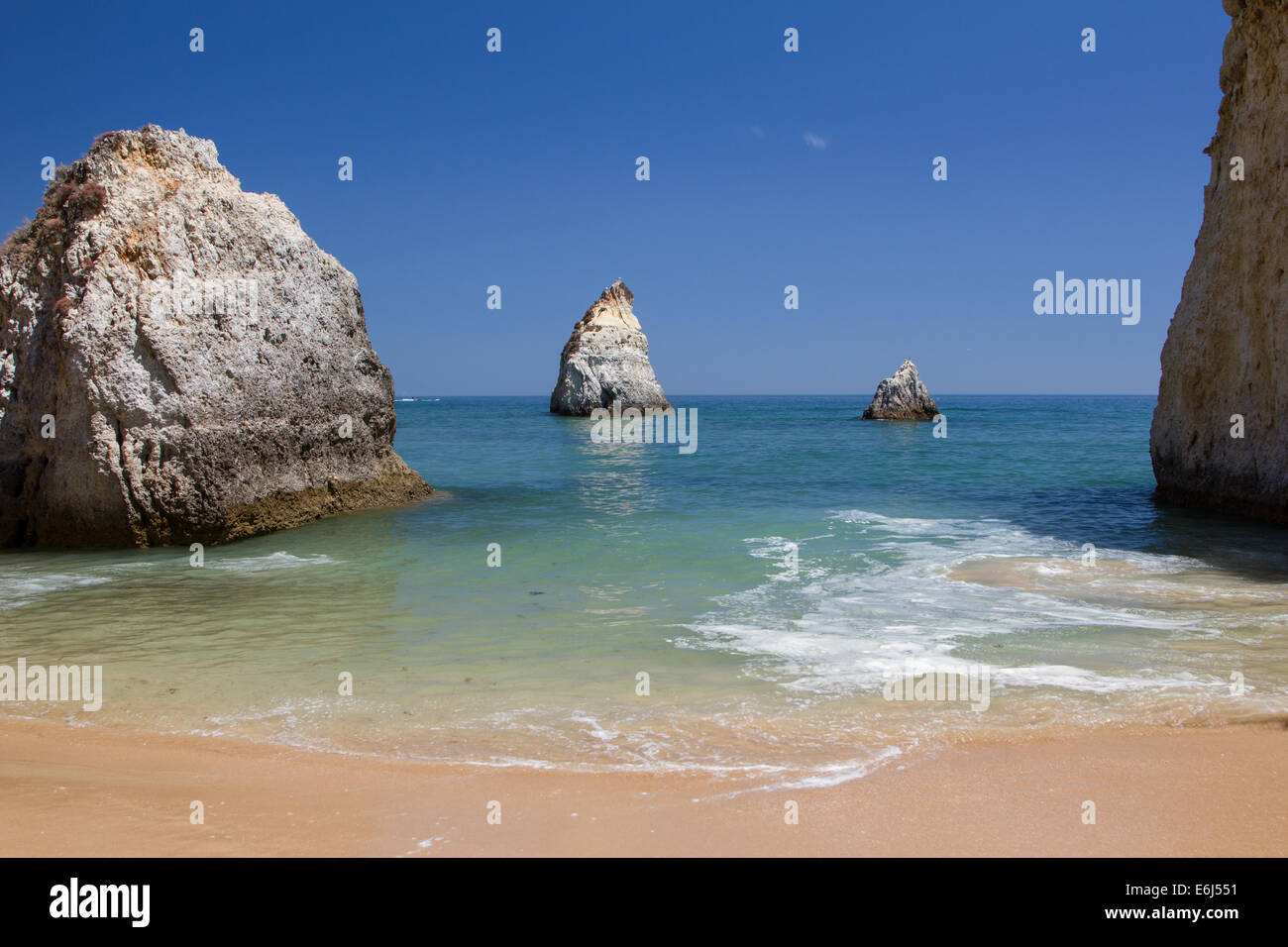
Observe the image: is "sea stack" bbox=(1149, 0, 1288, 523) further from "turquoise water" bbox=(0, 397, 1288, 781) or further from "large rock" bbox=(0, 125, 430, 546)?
"large rock" bbox=(0, 125, 430, 546)

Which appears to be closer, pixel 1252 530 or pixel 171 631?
pixel 171 631

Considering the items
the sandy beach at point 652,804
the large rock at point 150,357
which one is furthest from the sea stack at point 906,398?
the sandy beach at point 652,804

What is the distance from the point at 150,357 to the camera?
11266 millimetres

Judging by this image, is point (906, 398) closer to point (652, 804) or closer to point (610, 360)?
point (610, 360)

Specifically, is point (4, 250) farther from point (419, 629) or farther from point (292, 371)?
point (419, 629)

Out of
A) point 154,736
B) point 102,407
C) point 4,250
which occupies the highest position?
point 4,250

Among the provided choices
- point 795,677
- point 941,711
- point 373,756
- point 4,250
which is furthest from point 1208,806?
point 4,250

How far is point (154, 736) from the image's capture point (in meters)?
5.23

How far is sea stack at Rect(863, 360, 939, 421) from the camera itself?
5416 cm

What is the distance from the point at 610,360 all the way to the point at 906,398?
19.5 metres

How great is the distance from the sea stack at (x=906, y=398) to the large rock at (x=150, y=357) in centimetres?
4565

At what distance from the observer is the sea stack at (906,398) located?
54.2m
